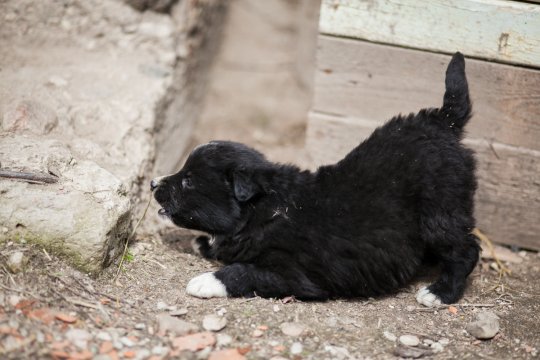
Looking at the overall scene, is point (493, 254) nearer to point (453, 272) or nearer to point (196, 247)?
point (453, 272)

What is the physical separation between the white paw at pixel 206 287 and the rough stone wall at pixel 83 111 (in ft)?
1.64

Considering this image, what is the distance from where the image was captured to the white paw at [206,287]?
363cm

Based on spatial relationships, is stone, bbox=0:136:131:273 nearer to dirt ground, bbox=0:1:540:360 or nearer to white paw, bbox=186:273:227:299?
dirt ground, bbox=0:1:540:360

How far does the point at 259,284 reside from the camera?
3719 millimetres

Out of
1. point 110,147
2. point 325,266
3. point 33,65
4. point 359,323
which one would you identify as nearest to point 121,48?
point 33,65

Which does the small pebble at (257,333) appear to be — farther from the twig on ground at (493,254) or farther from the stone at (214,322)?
the twig on ground at (493,254)

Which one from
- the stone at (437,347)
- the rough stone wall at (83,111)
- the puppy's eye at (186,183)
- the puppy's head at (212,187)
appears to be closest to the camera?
the stone at (437,347)

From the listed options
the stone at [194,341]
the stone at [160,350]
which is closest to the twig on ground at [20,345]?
the stone at [160,350]

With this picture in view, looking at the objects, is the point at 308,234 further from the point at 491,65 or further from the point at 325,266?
the point at 491,65

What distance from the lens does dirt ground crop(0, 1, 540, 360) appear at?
3.08m

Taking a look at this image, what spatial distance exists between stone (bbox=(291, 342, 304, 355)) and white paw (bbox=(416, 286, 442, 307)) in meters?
0.94

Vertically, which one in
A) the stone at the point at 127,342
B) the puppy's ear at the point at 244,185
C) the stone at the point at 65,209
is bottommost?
the stone at the point at 127,342

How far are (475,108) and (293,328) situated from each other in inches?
80.4

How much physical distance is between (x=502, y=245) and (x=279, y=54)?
371 centimetres
